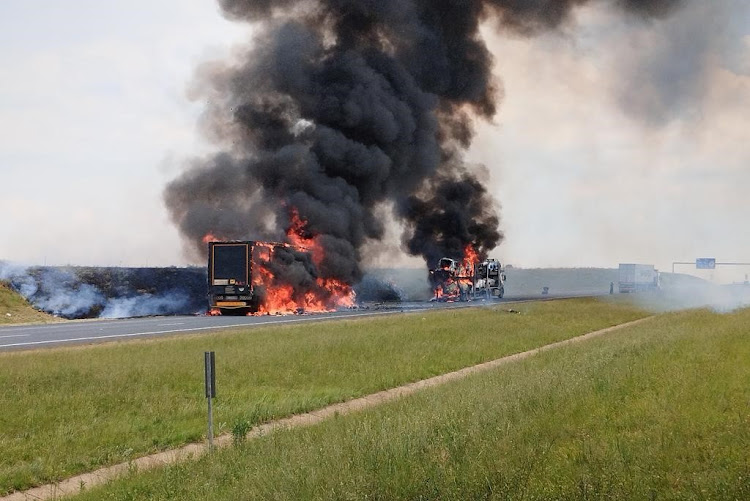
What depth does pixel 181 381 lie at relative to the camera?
18016 mm

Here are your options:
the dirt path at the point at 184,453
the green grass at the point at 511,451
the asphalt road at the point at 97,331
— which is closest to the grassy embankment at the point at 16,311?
the asphalt road at the point at 97,331

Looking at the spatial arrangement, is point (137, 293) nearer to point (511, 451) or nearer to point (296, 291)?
point (296, 291)

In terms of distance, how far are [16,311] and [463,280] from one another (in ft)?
118

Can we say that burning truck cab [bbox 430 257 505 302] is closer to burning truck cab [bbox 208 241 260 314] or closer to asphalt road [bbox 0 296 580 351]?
burning truck cab [bbox 208 241 260 314]

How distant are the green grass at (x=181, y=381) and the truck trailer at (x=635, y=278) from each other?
230ft

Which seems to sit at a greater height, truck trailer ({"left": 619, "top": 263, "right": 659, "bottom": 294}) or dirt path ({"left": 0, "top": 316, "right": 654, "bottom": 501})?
truck trailer ({"left": 619, "top": 263, "right": 659, "bottom": 294})

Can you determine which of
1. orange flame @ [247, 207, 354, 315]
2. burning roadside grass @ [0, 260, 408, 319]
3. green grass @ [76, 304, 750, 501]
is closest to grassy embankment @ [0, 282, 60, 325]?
burning roadside grass @ [0, 260, 408, 319]

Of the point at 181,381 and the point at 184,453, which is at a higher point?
the point at 181,381

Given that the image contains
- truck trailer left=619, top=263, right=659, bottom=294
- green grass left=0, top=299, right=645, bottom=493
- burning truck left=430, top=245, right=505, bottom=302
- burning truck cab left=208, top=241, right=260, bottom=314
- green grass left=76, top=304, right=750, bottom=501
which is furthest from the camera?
truck trailer left=619, top=263, right=659, bottom=294

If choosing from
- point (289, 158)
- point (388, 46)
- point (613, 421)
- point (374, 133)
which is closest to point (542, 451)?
point (613, 421)

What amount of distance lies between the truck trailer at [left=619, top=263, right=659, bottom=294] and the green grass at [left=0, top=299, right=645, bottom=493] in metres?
70.1

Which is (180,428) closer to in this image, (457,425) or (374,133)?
(457,425)

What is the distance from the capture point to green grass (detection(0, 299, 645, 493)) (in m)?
12.5

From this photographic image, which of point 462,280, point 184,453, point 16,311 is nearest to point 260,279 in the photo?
point 16,311
